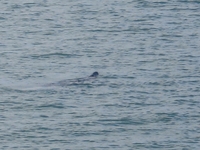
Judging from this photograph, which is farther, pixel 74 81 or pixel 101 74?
pixel 101 74

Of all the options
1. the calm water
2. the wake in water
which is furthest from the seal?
the calm water

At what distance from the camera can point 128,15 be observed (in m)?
106

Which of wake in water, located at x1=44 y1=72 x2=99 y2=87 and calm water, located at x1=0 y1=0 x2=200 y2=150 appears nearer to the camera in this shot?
calm water, located at x1=0 y1=0 x2=200 y2=150

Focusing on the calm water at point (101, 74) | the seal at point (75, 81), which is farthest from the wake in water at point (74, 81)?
the calm water at point (101, 74)

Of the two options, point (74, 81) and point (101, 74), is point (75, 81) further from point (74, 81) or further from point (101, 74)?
point (101, 74)

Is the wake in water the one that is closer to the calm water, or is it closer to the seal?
the seal

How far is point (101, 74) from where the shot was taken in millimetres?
91312

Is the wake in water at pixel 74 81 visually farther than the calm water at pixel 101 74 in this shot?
Yes

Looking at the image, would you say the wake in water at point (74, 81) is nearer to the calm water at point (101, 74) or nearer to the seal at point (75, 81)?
the seal at point (75, 81)

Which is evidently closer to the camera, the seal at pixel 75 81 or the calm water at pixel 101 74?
the calm water at pixel 101 74

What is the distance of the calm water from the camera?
79.7m

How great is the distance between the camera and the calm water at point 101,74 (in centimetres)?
7969

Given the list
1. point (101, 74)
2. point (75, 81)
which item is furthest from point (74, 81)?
point (101, 74)

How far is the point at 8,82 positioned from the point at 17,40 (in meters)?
10.6
